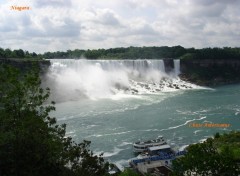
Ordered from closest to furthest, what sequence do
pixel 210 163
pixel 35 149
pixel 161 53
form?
pixel 35 149, pixel 210 163, pixel 161 53

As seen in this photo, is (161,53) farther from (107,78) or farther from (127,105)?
(127,105)

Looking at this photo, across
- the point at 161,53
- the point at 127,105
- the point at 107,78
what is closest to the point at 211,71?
the point at 161,53

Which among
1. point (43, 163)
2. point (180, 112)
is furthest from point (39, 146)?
point (180, 112)

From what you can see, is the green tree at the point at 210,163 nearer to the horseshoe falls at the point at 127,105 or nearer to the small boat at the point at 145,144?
the horseshoe falls at the point at 127,105

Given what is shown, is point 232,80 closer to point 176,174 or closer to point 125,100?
point 125,100

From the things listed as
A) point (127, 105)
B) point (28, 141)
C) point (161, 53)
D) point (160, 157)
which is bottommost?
point (160, 157)

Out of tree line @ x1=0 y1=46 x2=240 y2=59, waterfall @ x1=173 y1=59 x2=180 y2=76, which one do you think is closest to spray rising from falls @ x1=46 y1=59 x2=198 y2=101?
waterfall @ x1=173 y1=59 x2=180 y2=76
